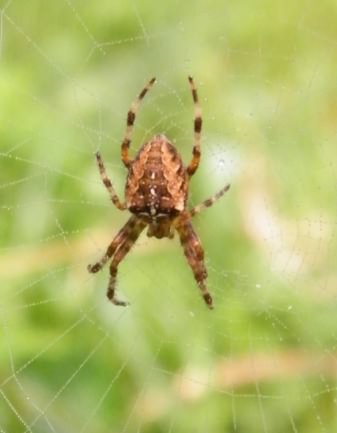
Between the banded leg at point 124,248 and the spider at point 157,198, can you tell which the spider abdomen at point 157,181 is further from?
the banded leg at point 124,248

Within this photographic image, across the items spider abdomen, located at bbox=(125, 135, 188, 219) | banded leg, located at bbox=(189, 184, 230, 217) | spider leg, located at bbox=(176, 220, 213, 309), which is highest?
spider abdomen, located at bbox=(125, 135, 188, 219)

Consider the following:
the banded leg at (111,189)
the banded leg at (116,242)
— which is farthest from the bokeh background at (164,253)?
the banded leg at (111,189)

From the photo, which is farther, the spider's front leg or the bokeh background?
the spider's front leg

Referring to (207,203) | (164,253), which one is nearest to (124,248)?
(164,253)

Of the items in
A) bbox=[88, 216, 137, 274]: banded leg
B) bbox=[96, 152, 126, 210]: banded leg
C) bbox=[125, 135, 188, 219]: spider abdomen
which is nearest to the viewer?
bbox=[125, 135, 188, 219]: spider abdomen

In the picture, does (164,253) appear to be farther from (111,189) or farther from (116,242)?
(111,189)

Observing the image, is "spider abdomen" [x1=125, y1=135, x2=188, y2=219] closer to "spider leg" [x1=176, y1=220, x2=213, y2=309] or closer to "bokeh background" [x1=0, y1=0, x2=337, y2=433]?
"bokeh background" [x1=0, y1=0, x2=337, y2=433]

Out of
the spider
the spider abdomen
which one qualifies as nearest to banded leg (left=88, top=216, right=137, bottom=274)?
the spider
